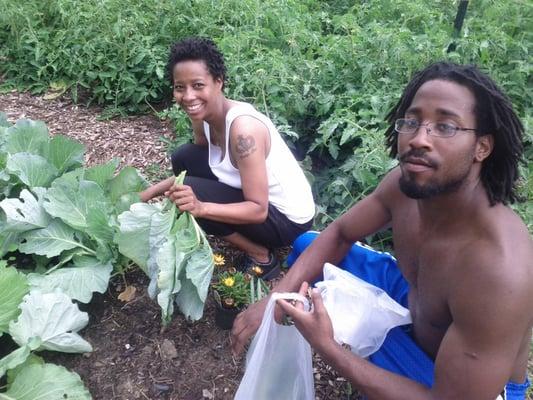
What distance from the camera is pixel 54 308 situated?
6.87 feet

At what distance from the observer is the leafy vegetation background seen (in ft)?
10.5

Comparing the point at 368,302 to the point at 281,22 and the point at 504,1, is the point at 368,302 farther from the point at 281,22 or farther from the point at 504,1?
the point at 504,1

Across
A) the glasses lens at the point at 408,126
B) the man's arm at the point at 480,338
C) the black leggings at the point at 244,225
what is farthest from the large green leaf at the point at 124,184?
the man's arm at the point at 480,338

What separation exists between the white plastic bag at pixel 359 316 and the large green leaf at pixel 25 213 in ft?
4.65

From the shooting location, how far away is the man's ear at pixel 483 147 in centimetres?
146

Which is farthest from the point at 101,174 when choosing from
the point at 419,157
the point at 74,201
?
the point at 419,157

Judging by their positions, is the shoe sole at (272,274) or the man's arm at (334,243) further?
the shoe sole at (272,274)

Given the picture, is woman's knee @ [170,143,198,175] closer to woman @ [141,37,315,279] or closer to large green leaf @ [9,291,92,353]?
woman @ [141,37,315,279]

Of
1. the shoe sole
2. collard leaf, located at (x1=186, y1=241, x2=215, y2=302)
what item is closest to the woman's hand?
collard leaf, located at (x1=186, y1=241, x2=215, y2=302)

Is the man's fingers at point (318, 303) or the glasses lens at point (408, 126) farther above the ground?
the glasses lens at point (408, 126)

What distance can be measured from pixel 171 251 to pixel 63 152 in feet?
3.56

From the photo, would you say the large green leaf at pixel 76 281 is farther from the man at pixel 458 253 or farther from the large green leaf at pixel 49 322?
the man at pixel 458 253

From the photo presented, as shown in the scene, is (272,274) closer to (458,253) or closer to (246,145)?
(246,145)

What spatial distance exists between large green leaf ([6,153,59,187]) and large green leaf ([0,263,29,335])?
809 millimetres
